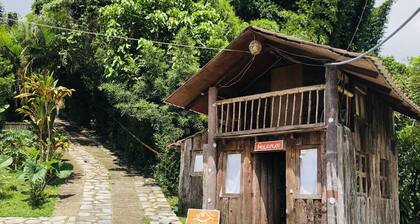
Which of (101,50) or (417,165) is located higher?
(101,50)

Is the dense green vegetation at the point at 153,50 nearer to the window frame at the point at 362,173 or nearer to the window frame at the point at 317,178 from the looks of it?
the window frame at the point at 362,173

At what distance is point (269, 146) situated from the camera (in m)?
10.2

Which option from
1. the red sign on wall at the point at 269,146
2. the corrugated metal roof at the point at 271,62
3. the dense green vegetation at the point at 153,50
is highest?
the dense green vegetation at the point at 153,50

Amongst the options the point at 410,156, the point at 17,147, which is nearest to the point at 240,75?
the point at 410,156

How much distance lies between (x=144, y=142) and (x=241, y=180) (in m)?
9.38

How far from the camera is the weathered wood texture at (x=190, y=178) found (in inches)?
561

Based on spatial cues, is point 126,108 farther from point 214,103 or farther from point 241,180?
point 241,180

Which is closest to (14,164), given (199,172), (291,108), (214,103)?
(199,172)

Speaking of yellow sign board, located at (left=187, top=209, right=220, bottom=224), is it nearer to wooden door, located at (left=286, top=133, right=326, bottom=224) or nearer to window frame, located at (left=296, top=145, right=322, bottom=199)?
wooden door, located at (left=286, top=133, right=326, bottom=224)

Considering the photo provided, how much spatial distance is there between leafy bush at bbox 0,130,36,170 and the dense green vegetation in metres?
3.33

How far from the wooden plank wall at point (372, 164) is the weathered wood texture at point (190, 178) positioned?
5044mm

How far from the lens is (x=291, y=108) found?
10.8 metres

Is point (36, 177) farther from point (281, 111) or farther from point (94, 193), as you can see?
point (281, 111)

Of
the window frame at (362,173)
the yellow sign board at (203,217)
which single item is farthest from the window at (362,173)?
the yellow sign board at (203,217)
